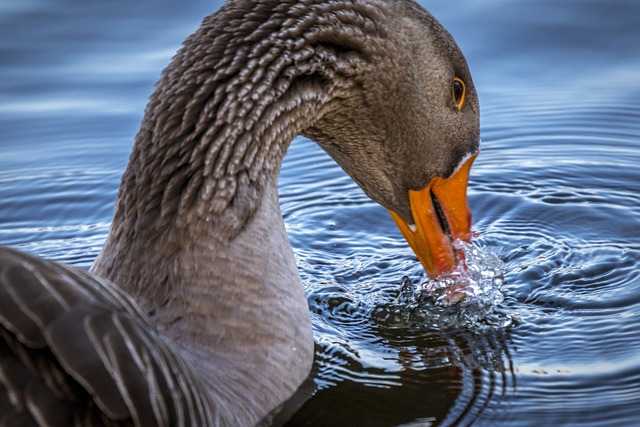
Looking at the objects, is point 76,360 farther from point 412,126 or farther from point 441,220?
point 441,220

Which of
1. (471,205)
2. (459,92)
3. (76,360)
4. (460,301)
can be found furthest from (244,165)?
(471,205)

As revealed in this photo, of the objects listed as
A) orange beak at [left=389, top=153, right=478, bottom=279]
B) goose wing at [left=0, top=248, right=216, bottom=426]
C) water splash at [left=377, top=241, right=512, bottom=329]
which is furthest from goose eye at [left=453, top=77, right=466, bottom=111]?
goose wing at [left=0, top=248, right=216, bottom=426]

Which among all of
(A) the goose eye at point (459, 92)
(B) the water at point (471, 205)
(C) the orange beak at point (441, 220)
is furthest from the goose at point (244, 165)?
(B) the water at point (471, 205)

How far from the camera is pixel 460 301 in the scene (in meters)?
5.55

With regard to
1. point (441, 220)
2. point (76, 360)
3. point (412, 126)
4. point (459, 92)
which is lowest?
point (76, 360)

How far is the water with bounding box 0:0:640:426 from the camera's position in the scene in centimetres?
483

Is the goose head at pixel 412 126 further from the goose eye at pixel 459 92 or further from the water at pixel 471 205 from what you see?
the water at pixel 471 205

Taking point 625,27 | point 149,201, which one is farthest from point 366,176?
point 625,27

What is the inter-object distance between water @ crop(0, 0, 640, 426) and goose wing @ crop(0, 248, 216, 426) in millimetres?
1193

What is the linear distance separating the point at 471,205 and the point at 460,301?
1.33 meters

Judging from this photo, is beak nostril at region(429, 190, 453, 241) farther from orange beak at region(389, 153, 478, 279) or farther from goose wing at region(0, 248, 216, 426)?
goose wing at region(0, 248, 216, 426)

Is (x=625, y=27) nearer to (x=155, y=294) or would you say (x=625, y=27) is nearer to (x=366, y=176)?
(x=366, y=176)

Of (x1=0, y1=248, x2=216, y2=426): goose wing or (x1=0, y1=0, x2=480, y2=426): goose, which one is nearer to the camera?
(x1=0, y1=248, x2=216, y2=426): goose wing

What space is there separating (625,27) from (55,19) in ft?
16.7
